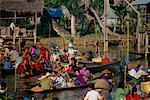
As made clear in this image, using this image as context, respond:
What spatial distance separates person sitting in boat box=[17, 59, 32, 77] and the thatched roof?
14774 millimetres

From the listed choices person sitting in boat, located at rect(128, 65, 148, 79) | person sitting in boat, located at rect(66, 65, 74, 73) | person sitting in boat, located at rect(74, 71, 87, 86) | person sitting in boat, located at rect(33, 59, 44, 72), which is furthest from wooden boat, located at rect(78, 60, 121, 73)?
person sitting in boat, located at rect(74, 71, 87, 86)

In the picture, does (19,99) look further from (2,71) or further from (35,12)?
(35,12)

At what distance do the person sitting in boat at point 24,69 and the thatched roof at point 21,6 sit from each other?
1477cm

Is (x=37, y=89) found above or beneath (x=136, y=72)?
beneath

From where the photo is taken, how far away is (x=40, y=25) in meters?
47.8

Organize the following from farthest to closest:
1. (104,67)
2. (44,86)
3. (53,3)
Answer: (53,3), (104,67), (44,86)

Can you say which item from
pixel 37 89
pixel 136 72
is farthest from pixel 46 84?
pixel 136 72

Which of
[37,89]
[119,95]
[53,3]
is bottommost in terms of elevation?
[37,89]

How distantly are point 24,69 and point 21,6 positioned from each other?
16.2 m

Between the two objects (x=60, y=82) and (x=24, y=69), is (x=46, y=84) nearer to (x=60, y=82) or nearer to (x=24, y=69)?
(x=60, y=82)

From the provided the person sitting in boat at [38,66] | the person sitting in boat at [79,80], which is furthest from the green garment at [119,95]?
the person sitting in boat at [38,66]

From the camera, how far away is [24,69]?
2470cm

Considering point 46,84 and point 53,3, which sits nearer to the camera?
point 46,84

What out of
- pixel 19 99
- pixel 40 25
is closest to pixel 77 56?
pixel 19 99
